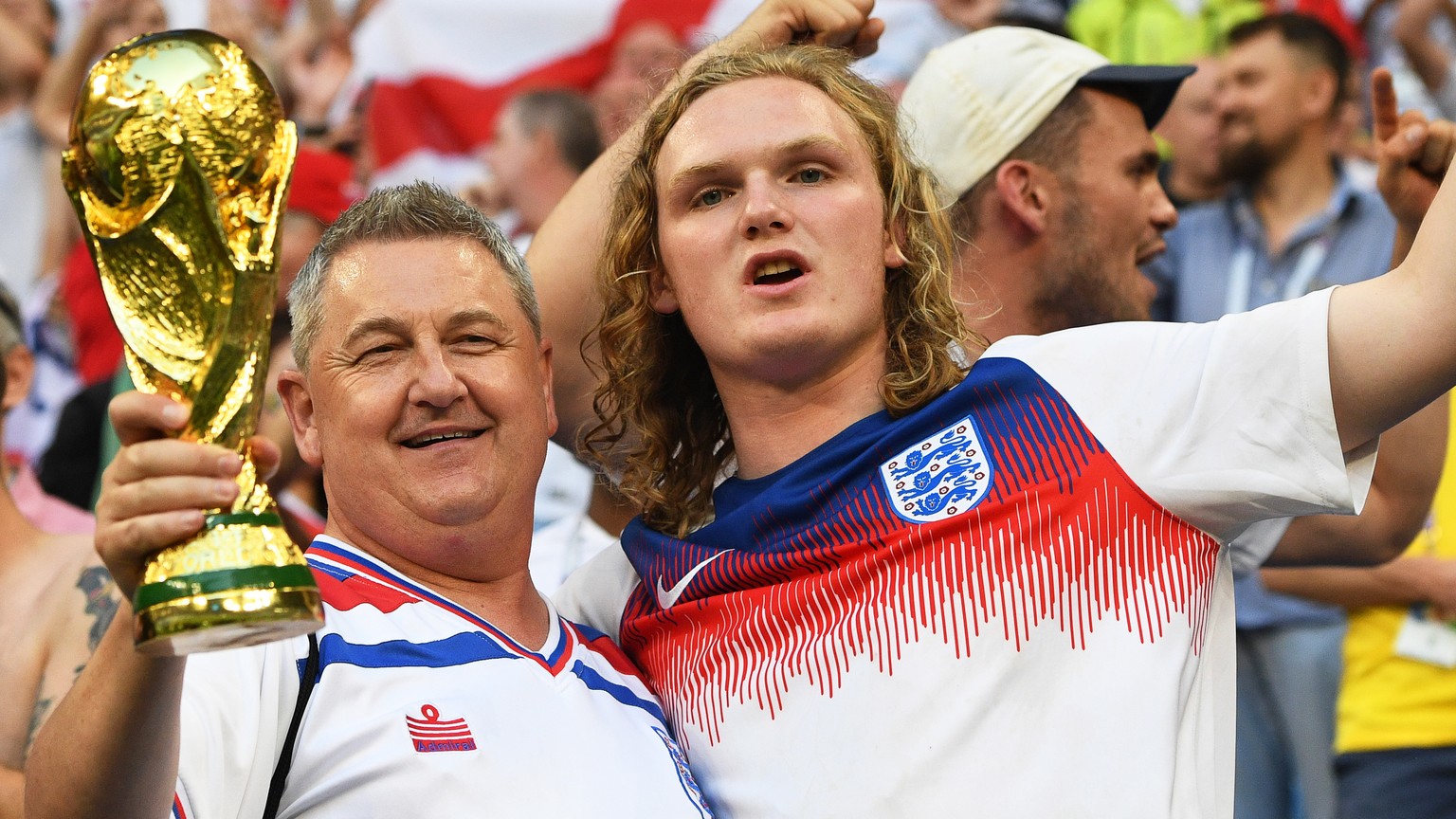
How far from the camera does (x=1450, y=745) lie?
171 inches

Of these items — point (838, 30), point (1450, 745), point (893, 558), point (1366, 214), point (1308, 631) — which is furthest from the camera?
point (1366, 214)

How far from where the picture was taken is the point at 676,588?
2.79m

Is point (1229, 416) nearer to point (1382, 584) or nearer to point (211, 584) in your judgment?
point (211, 584)

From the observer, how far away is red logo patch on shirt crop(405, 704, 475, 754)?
92.4 inches

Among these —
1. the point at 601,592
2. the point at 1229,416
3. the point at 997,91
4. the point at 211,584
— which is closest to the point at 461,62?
the point at 997,91

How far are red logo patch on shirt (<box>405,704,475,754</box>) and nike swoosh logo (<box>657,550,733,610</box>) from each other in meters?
0.51

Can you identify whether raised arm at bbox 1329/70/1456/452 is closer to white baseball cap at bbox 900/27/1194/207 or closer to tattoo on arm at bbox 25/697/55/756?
white baseball cap at bbox 900/27/1194/207

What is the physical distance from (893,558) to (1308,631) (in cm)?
264

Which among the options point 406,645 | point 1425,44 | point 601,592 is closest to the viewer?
point 406,645

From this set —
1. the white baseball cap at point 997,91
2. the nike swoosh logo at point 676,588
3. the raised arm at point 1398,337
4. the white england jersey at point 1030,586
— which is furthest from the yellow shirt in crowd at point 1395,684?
the nike swoosh logo at point 676,588

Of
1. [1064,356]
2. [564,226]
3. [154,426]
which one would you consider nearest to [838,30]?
[564,226]

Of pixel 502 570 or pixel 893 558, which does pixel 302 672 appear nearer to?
pixel 502 570

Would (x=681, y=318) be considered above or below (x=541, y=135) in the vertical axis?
above

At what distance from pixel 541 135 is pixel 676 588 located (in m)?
4.04
